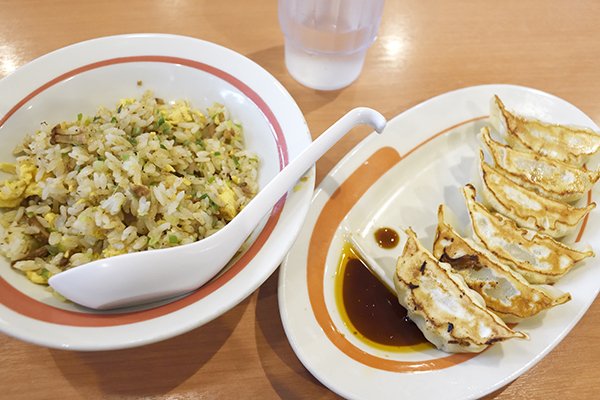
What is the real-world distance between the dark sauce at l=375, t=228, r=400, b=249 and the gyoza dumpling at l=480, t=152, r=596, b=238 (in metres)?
0.31

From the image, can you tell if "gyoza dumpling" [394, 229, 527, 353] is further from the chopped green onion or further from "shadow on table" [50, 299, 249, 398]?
the chopped green onion

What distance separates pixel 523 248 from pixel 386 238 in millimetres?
380

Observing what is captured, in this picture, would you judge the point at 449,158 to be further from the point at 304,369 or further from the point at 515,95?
the point at 304,369

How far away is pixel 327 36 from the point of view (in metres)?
1.66

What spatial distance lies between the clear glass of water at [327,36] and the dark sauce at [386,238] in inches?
24.6

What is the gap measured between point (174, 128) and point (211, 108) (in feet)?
0.41

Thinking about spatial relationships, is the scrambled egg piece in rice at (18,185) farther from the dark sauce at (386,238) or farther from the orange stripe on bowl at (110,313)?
the dark sauce at (386,238)

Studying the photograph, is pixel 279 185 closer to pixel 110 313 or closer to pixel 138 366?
pixel 110 313

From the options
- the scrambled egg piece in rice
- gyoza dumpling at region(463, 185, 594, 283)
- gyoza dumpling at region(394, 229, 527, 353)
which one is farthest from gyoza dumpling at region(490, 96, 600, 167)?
the scrambled egg piece in rice

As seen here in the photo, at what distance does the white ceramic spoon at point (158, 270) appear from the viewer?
36.6 inches

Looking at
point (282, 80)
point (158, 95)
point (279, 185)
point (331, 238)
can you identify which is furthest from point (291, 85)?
point (279, 185)

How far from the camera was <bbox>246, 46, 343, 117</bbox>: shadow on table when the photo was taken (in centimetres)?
175

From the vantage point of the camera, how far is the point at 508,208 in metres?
1.42

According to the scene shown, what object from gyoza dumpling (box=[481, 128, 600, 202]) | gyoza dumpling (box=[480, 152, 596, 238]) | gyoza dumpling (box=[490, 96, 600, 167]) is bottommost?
gyoza dumpling (box=[480, 152, 596, 238])
